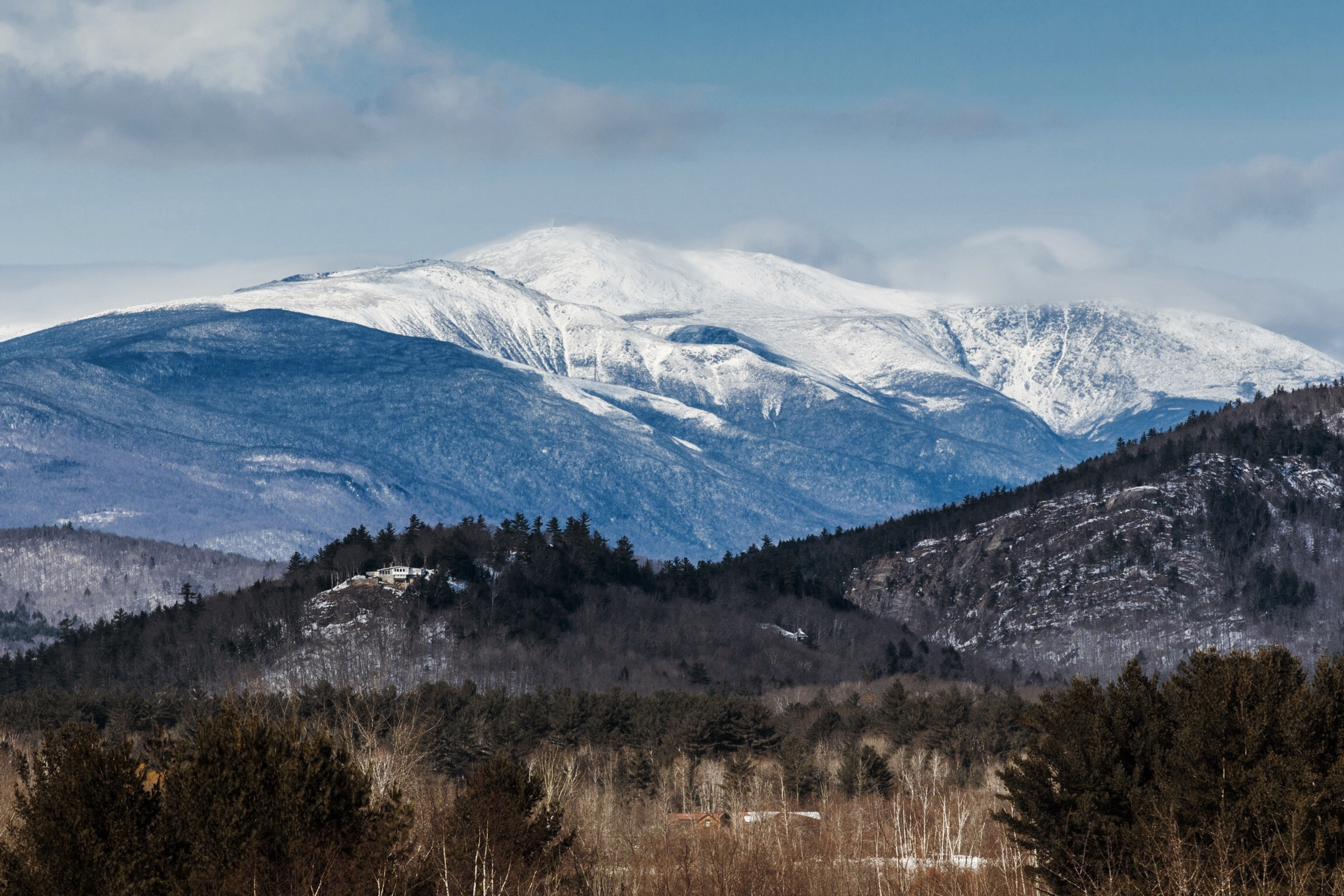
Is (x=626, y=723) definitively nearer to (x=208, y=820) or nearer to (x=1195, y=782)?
(x=1195, y=782)

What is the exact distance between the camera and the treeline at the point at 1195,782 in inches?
1804

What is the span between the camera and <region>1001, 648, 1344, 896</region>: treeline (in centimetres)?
4581

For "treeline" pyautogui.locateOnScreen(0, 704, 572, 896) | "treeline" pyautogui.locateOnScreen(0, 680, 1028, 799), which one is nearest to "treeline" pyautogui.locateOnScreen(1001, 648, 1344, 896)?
"treeline" pyautogui.locateOnScreen(0, 704, 572, 896)

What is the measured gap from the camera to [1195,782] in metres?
50.1

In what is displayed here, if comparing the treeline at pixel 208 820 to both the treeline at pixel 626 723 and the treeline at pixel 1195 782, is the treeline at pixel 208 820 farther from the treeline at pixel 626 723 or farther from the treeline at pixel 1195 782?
the treeline at pixel 626 723

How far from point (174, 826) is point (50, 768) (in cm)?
260

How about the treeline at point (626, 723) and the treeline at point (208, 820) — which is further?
the treeline at point (626, 723)

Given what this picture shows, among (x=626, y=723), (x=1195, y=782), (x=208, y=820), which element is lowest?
(x=626, y=723)

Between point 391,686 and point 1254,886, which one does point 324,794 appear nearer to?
Answer: point 1254,886

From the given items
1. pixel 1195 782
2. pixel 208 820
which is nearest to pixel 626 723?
pixel 1195 782

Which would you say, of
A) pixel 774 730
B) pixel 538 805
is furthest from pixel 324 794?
pixel 774 730

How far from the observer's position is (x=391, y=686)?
11225cm

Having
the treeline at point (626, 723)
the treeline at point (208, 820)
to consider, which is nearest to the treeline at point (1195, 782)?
the treeline at point (208, 820)

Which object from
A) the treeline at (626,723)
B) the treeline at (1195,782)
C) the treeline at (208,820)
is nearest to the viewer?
the treeline at (208,820)
